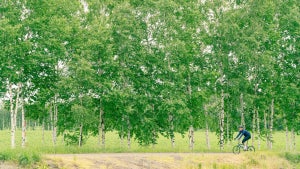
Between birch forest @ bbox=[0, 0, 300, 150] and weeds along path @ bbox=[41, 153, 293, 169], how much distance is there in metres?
6.98

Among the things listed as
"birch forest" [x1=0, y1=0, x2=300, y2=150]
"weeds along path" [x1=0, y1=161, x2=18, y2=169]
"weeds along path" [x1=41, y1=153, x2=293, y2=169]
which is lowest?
"weeds along path" [x1=41, y1=153, x2=293, y2=169]

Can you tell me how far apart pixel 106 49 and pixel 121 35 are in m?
2.06

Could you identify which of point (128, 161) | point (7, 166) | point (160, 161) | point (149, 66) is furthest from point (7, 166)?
point (149, 66)

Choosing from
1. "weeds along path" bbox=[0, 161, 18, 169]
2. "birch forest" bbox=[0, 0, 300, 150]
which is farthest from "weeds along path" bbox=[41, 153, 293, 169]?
"birch forest" bbox=[0, 0, 300, 150]

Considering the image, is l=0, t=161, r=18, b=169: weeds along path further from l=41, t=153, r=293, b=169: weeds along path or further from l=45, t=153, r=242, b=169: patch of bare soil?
l=45, t=153, r=242, b=169: patch of bare soil

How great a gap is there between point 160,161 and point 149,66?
12.4 metres

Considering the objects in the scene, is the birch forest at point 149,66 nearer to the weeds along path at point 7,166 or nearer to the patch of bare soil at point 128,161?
the patch of bare soil at point 128,161

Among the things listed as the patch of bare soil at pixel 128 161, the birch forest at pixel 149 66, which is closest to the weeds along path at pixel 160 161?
the patch of bare soil at pixel 128 161

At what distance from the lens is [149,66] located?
114 feet

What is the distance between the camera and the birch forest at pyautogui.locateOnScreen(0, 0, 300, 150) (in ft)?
103

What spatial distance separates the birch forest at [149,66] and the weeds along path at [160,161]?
6.98 metres

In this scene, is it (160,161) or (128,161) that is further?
(160,161)

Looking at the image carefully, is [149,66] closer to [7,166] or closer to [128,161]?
[128,161]

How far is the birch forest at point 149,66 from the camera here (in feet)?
103
